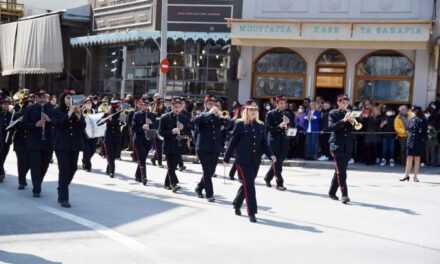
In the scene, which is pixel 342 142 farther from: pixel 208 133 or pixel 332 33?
pixel 332 33

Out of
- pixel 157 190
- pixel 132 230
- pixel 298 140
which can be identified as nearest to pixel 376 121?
pixel 298 140

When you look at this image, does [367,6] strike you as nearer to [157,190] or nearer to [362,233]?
[157,190]

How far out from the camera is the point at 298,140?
1800 centimetres

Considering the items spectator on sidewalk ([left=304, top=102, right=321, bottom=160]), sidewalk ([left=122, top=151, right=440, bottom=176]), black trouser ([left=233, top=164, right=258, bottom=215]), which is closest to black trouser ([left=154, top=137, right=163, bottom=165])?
sidewalk ([left=122, top=151, right=440, bottom=176])

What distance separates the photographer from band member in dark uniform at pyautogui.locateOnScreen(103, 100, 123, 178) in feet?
45.1

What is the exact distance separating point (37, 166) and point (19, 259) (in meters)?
4.37

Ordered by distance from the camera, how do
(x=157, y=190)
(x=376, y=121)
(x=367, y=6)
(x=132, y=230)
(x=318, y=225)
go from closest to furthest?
(x=132, y=230), (x=318, y=225), (x=157, y=190), (x=376, y=121), (x=367, y=6)

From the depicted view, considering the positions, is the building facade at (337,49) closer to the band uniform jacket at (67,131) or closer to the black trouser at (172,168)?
the black trouser at (172,168)

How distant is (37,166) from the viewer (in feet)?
35.2

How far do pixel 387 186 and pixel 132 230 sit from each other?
7361 millimetres

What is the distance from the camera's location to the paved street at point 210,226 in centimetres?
704

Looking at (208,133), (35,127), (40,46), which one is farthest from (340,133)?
(40,46)

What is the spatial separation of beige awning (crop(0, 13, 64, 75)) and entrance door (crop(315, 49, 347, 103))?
11897 mm

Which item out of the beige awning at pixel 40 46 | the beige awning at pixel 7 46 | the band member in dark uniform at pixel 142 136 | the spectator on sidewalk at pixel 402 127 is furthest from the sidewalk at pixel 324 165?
the beige awning at pixel 7 46
